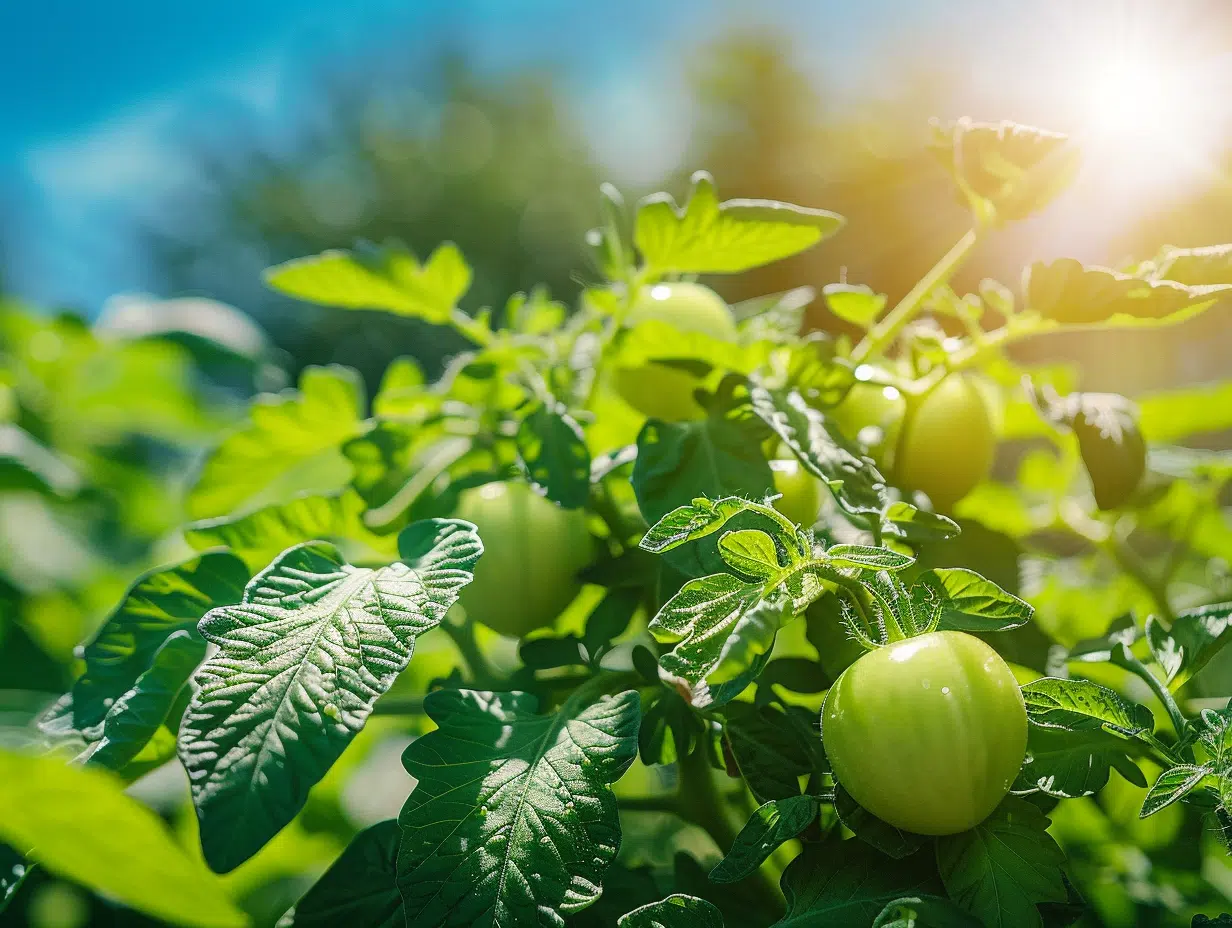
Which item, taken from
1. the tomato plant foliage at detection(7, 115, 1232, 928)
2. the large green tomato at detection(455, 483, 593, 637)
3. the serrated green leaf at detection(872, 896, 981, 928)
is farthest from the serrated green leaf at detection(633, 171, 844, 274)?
the serrated green leaf at detection(872, 896, 981, 928)

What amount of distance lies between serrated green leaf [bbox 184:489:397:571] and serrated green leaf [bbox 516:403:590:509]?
0.27 feet

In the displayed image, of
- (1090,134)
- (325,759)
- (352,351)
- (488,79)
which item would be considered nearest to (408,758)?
(325,759)

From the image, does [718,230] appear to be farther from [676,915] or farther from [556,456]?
[676,915]

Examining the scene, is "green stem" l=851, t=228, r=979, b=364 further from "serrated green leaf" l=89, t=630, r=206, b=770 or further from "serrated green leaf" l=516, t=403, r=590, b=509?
"serrated green leaf" l=89, t=630, r=206, b=770

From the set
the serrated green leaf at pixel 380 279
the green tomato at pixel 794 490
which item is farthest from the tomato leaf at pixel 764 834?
the serrated green leaf at pixel 380 279

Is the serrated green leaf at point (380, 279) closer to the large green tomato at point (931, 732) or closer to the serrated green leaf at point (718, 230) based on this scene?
the serrated green leaf at point (718, 230)

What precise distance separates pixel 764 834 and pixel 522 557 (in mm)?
129

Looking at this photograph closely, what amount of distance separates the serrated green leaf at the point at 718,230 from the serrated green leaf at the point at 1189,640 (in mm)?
169

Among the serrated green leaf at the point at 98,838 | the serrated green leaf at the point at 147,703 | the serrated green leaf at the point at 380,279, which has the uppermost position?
the serrated green leaf at the point at 380,279

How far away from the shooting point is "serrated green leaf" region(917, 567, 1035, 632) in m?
0.23

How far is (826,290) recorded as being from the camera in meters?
0.32

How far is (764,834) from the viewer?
22cm

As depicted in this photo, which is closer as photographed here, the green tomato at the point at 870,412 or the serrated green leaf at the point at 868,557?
the serrated green leaf at the point at 868,557

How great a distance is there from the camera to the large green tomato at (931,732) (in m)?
0.22
